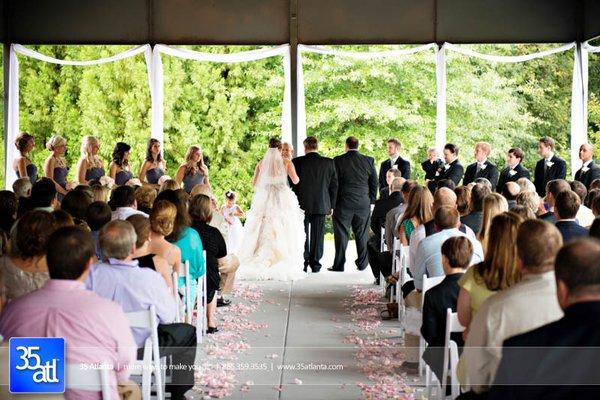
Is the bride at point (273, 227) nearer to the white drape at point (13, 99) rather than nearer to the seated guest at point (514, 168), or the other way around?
the seated guest at point (514, 168)

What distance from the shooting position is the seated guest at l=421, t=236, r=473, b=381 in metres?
4.68

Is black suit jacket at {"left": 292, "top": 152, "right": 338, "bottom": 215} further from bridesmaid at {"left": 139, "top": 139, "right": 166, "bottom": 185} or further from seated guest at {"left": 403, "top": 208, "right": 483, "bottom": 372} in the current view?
seated guest at {"left": 403, "top": 208, "right": 483, "bottom": 372}

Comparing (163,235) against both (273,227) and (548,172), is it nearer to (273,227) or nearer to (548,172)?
(273,227)

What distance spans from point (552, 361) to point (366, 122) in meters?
16.2

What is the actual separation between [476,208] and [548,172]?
402 centimetres

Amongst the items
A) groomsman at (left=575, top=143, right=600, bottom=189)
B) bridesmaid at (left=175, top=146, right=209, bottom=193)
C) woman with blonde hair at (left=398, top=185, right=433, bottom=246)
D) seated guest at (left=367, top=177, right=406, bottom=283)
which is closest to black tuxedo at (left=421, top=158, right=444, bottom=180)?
groomsman at (left=575, top=143, right=600, bottom=189)

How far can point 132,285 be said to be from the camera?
441 centimetres

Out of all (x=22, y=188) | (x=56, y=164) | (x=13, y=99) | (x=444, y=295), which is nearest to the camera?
(x=444, y=295)

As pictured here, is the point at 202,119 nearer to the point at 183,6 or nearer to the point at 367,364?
the point at 183,6

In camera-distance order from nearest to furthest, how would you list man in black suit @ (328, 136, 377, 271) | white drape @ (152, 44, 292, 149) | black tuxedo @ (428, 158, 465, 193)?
man in black suit @ (328, 136, 377, 271)
black tuxedo @ (428, 158, 465, 193)
white drape @ (152, 44, 292, 149)

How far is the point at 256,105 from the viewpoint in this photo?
18.7 m

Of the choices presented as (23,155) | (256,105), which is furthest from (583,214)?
(256,105)

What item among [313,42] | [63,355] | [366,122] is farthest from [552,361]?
[366,122]

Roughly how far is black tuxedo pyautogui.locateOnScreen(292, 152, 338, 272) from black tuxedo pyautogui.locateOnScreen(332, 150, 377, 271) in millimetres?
104
